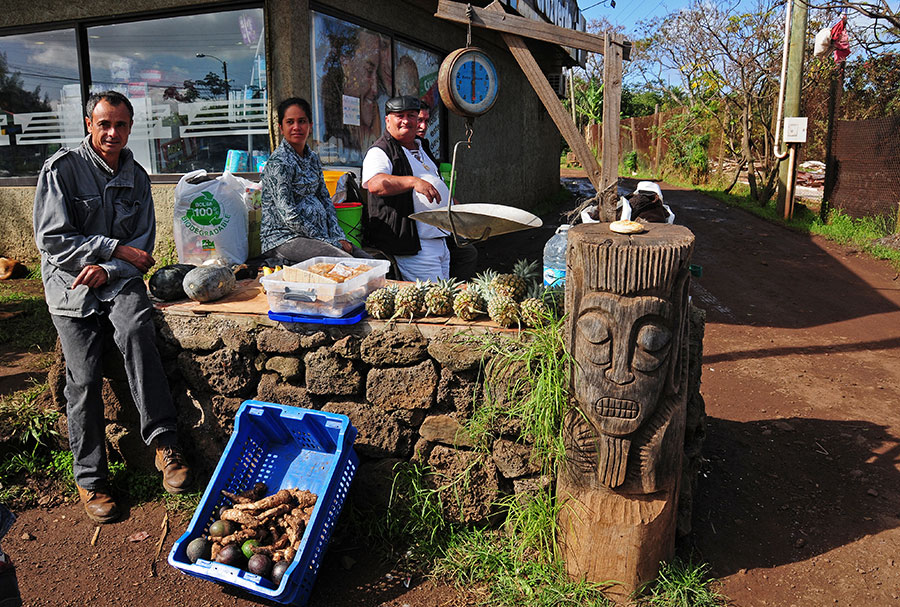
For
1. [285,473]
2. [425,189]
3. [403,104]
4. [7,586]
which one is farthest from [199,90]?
[7,586]

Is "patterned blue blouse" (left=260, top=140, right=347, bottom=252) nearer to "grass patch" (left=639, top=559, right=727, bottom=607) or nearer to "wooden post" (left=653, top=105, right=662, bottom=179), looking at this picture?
"grass patch" (left=639, top=559, right=727, bottom=607)

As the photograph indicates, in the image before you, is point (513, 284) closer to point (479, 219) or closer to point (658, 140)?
point (479, 219)

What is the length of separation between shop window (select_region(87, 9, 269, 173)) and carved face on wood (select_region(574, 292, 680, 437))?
440 centimetres

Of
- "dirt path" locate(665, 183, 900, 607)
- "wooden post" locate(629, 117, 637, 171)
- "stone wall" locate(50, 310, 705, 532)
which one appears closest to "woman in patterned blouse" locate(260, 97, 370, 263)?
"stone wall" locate(50, 310, 705, 532)

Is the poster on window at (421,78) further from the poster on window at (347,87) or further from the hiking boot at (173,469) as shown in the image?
the hiking boot at (173,469)

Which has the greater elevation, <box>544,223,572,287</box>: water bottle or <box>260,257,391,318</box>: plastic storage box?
<box>544,223,572,287</box>: water bottle

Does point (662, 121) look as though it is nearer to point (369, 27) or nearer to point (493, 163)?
point (493, 163)

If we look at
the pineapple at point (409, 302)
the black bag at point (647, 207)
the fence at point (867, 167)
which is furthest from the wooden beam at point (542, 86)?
the fence at point (867, 167)

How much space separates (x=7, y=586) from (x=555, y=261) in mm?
2564

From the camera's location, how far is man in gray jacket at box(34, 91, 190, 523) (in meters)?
3.22

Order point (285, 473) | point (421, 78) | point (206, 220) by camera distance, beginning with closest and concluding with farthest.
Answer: point (285, 473) → point (206, 220) → point (421, 78)

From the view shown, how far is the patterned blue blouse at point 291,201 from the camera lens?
4.02 m

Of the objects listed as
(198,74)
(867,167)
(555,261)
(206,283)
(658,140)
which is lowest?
(206,283)

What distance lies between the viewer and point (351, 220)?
4.68 meters
